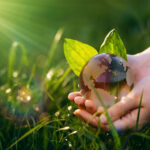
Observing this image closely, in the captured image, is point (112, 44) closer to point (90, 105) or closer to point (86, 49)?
point (86, 49)

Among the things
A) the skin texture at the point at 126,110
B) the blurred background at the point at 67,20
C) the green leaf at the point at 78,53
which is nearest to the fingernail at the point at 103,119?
the skin texture at the point at 126,110

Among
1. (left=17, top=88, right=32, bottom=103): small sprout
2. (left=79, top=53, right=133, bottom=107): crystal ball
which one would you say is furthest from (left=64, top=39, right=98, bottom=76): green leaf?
(left=17, top=88, right=32, bottom=103): small sprout

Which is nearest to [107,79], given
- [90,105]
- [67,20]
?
[90,105]

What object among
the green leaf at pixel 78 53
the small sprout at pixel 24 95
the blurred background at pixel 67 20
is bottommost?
the small sprout at pixel 24 95

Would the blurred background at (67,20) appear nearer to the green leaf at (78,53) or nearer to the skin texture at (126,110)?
the green leaf at (78,53)

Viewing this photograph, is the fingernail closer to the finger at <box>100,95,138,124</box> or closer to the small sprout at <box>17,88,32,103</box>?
the finger at <box>100,95,138,124</box>

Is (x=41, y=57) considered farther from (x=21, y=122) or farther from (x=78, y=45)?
(x=78, y=45)
